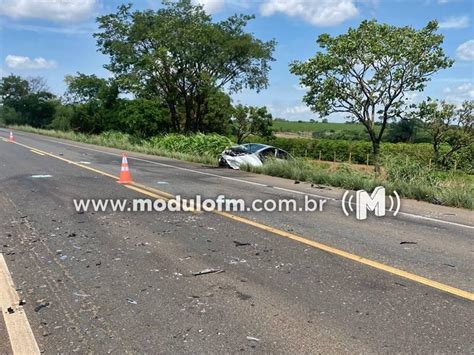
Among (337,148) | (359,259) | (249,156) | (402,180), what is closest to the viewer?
(359,259)

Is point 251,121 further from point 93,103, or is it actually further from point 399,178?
point 399,178

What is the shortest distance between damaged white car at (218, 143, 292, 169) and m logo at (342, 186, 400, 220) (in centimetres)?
697

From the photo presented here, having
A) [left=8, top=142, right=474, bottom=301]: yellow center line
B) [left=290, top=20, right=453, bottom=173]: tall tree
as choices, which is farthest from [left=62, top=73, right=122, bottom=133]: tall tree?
[left=8, top=142, right=474, bottom=301]: yellow center line

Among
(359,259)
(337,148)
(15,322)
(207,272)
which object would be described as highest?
(337,148)

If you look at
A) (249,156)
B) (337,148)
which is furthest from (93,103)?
(249,156)

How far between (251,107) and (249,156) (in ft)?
88.5

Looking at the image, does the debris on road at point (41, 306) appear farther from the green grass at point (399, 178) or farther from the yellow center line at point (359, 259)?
the green grass at point (399, 178)

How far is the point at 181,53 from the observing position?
3391cm

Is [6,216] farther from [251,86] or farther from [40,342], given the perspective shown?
[251,86]

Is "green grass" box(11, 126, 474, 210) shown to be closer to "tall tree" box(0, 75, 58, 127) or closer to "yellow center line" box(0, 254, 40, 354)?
"yellow center line" box(0, 254, 40, 354)

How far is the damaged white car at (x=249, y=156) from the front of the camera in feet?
Answer: 62.7

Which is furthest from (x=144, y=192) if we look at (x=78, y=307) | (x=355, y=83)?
(x=355, y=83)

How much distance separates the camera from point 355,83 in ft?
79.9

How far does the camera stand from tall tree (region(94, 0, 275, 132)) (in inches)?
1332
